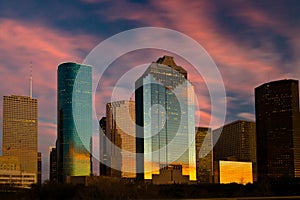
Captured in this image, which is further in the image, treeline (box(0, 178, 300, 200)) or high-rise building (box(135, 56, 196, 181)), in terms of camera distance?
high-rise building (box(135, 56, 196, 181))

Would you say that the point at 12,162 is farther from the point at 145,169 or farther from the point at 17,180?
the point at 145,169

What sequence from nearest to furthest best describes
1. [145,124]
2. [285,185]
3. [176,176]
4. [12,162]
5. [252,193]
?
1. [252,193]
2. [285,185]
3. [176,176]
4. [12,162]
5. [145,124]

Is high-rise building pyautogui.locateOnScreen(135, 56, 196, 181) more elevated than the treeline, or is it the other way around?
high-rise building pyautogui.locateOnScreen(135, 56, 196, 181)

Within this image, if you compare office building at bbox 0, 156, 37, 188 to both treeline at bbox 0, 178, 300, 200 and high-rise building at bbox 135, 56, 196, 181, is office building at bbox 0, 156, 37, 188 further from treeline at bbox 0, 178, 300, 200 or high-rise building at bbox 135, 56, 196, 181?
treeline at bbox 0, 178, 300, 200

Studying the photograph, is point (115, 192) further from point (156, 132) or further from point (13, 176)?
point (156, 132)

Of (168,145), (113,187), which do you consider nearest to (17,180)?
(168,145)

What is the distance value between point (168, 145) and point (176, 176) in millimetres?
47449

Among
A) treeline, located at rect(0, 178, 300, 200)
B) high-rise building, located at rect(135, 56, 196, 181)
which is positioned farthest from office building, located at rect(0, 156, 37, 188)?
treeline, located at rect(0, 178, 300, 200)

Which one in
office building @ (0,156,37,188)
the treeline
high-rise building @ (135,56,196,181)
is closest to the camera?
the treeline

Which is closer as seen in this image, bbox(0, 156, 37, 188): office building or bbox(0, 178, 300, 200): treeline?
bbox(0, 178, 300, 200): treeline

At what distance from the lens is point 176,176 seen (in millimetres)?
145125

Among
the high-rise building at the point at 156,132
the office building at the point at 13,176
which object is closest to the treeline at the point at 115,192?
the office building at the point at 13,176

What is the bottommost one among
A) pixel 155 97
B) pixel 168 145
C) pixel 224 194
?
pixel 224 194

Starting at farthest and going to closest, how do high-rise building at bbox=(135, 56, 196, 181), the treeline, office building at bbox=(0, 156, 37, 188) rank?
1. high-rise building at bbox=(135, 56, 196, 181)
2. office building at bbox=(0, 156, 37, 188)
3. the treeline
